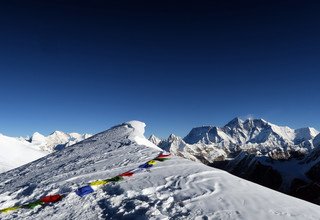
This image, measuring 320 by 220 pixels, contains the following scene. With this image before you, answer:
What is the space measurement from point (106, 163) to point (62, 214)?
7963mm

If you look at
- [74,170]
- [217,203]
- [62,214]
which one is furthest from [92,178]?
[217,203]

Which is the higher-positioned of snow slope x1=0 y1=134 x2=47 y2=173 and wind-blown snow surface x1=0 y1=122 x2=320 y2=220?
snow slope x1=0 y1=134 x2=47 y2=173

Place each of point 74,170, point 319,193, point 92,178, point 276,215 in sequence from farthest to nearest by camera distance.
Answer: point 319,193, point 74,170, point 92,178, point 276,215

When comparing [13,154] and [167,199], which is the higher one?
[13,154]

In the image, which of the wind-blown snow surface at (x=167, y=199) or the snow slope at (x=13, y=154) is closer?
the wind-blown snow surface at (x=167, y=199)

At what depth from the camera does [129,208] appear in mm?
8344

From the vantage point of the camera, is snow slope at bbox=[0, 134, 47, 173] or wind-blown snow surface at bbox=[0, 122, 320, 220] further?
snow slope at bbox=[0, 134, 47, 173]

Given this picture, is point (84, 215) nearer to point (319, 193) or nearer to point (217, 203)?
point (217, 203)

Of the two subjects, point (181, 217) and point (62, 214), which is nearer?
point (181, 217)

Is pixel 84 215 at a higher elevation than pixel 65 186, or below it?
below

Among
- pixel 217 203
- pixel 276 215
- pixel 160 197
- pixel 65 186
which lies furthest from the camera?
pixel 65 186

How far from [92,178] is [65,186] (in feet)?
4.14

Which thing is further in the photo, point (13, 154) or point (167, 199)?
point (13, 154)

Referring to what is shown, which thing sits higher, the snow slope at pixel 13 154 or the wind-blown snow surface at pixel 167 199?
the snow slope at pixel 13 154
